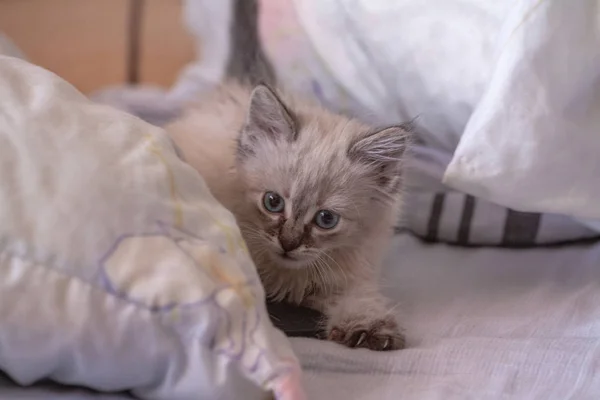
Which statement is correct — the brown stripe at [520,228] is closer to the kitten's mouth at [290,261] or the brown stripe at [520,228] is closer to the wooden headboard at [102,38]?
the kitten's mouth at [290,261]

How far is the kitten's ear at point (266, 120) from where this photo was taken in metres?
1.08

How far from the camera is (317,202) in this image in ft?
3.50

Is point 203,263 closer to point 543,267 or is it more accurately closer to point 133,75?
point 543,267

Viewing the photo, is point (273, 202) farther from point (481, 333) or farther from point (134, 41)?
point (134, 41)

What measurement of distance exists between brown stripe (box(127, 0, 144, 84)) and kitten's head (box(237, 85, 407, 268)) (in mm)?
1127

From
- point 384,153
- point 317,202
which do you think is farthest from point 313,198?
point 384,153

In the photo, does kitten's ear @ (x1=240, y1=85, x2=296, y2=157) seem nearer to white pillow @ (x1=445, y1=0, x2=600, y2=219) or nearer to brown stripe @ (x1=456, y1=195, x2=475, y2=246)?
white pillow @ (x1=445, y1=0, x2=600, y2=219)

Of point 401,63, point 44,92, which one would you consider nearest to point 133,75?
point 401,63

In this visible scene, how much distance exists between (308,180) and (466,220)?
38cm

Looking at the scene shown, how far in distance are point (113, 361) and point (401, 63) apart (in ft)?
2.76

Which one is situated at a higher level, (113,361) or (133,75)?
(113,361)

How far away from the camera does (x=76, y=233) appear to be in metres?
0.64

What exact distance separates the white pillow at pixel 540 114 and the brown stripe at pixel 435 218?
10.6 inches

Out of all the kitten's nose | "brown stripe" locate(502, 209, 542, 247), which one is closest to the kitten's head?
the kitten's nose
